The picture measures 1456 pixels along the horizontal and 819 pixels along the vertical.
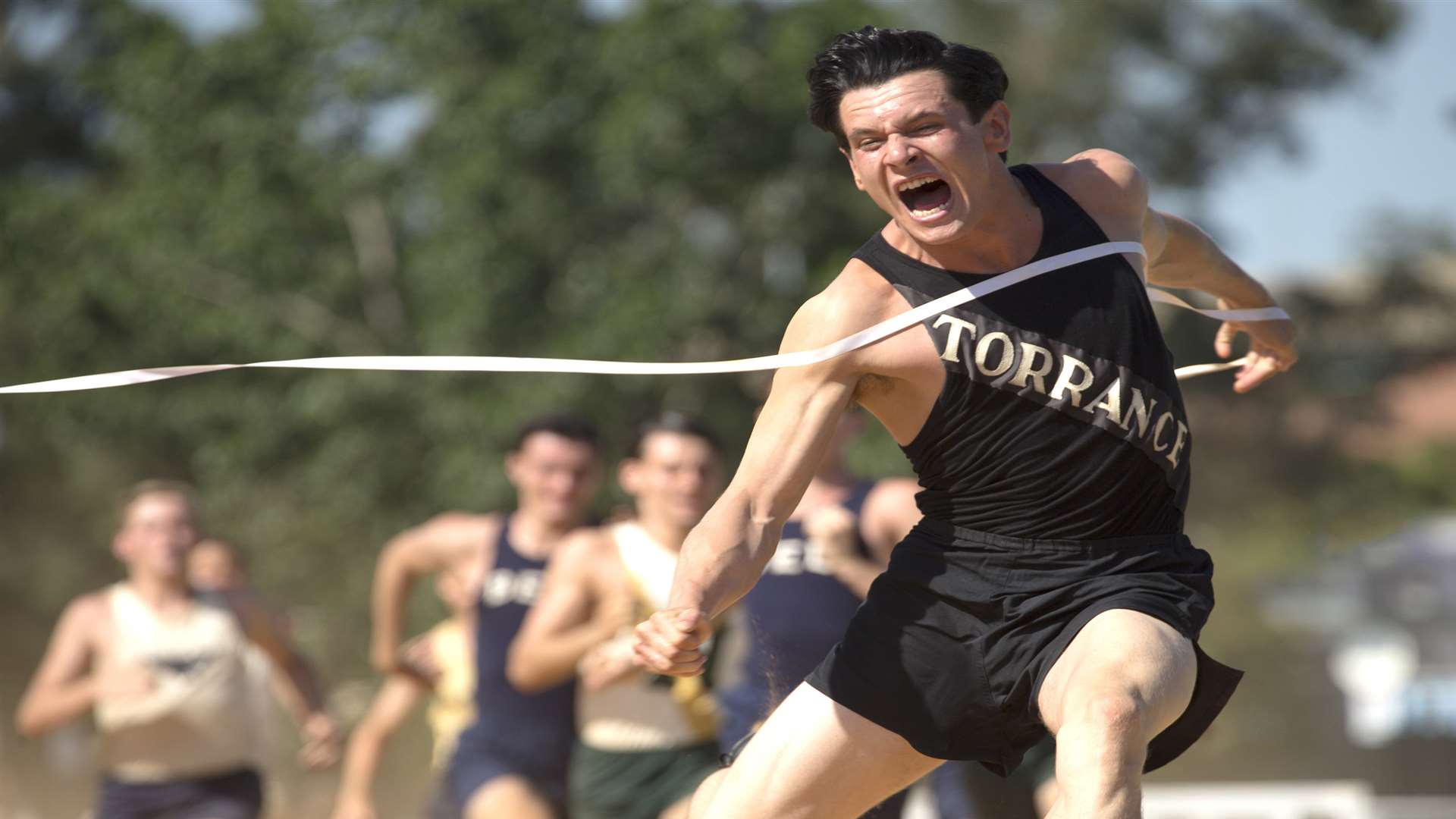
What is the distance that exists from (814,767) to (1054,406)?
886mm

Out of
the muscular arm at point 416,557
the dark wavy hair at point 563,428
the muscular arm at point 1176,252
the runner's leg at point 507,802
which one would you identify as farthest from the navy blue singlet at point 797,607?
the muscular arm at point 416,557

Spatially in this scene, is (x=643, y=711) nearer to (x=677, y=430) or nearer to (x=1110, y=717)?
(x=677, y=430)

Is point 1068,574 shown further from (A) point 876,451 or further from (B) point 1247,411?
(B) point 1247,411

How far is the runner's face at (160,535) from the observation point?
762 centimetres

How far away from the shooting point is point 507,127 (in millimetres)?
19125

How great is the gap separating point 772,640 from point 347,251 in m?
16.5

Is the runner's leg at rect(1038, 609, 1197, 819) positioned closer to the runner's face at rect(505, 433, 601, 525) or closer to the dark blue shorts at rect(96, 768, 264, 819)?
the runner's face at rect(505, 433, 601, 525)

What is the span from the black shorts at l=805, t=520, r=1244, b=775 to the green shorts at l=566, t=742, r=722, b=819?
3.09m

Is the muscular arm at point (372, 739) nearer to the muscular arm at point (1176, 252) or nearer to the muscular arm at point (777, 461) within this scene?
the muscular arm at point (1176, 252)

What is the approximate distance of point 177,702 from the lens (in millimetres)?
7590

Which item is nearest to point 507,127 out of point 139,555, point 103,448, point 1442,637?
point 103,448

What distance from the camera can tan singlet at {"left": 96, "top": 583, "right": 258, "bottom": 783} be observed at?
7.53 meters

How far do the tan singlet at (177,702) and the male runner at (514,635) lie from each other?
73 centimetres

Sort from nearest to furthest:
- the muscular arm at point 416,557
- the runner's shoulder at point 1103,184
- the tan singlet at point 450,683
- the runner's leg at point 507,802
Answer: the runner's shoulder at point 1103,184
the runner's leg at point 507,802
the tan singlet at point 450,683
the muscular arm at point 416,557
